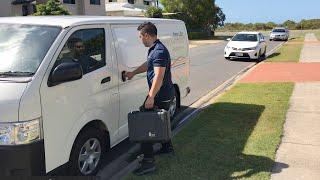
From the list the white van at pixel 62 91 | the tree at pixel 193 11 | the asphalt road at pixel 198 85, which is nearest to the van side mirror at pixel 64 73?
the white van at pixel 62 91

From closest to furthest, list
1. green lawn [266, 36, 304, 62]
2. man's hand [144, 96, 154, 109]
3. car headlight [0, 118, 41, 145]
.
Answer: car headlight [0, 118, 41, 145]
man's hand [144, 96, 154, 109]
green lawn [266, 36, 304, 62]

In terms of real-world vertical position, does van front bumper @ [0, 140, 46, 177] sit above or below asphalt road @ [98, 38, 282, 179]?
above

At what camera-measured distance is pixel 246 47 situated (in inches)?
912

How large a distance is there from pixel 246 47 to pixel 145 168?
1840 cm

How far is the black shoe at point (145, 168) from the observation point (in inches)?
221

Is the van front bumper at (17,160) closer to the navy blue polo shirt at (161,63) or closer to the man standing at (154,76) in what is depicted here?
the man standing at (154,76)

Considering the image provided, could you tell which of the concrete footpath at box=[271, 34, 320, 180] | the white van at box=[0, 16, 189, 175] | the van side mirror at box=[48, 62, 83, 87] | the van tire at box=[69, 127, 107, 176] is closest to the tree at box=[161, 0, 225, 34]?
the concrete footpath at box=[271, 34, 320, 180]

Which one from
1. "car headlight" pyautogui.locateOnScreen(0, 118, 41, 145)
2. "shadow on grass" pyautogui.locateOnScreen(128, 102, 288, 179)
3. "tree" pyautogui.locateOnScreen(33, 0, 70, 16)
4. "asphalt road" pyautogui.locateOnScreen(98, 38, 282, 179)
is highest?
"tree" pyautogui.locateOnScreen(33, 0, 70, 16)

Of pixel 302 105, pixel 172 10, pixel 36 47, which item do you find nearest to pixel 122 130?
pixel 36 47

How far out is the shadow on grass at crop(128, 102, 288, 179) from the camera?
5.61 metres

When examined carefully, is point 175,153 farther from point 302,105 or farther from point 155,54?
point 302,105

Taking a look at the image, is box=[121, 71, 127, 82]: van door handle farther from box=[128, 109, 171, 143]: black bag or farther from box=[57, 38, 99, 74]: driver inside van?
box=[128, 109, 171, 143]: black bag

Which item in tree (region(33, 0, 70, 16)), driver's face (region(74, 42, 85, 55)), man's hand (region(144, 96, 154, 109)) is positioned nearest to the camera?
driver's face (region(74, 42, 85, 55))

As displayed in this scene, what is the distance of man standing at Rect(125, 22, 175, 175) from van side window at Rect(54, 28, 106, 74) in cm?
56
